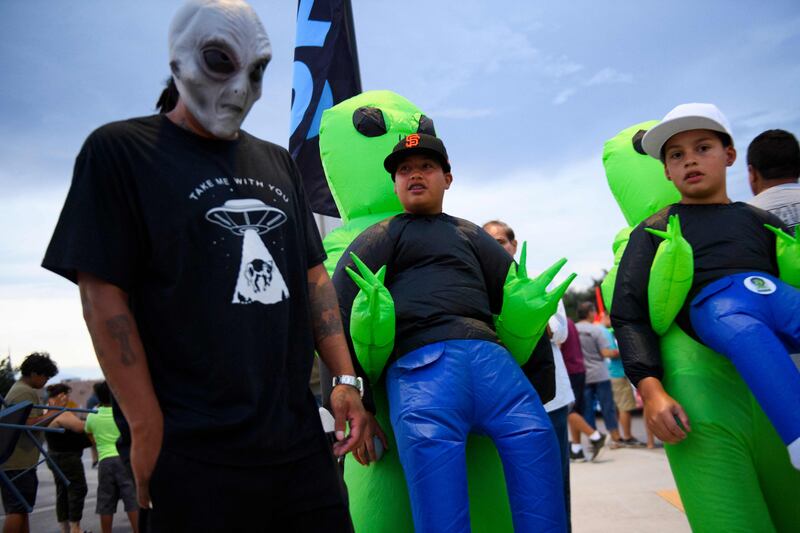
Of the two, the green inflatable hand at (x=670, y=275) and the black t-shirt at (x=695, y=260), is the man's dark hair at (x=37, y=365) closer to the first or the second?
the black t-shirt at (x=695, y=260)

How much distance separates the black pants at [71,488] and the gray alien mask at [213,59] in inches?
218

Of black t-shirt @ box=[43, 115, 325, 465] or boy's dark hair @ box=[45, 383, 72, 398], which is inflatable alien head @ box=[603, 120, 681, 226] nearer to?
black t-shirt @ box=[43, 115, 325, 465]

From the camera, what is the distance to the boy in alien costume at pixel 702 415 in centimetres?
239

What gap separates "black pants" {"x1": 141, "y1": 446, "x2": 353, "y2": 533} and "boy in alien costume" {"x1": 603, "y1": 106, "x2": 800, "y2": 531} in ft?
4.54

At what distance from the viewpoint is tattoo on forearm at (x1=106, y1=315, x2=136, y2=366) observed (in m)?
1.47

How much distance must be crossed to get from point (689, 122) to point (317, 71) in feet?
10.4

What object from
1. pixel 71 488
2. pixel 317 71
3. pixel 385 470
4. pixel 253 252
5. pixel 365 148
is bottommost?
pixel 71 488

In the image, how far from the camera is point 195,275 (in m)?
1.56

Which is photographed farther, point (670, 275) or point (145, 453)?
point (670, 275)

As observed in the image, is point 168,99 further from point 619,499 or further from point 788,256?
point 619,499

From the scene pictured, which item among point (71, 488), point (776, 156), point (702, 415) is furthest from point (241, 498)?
point (71, 488)

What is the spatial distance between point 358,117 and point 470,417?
1.78m

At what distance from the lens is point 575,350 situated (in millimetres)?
7484

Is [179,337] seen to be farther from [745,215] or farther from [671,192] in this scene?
[671,192]
